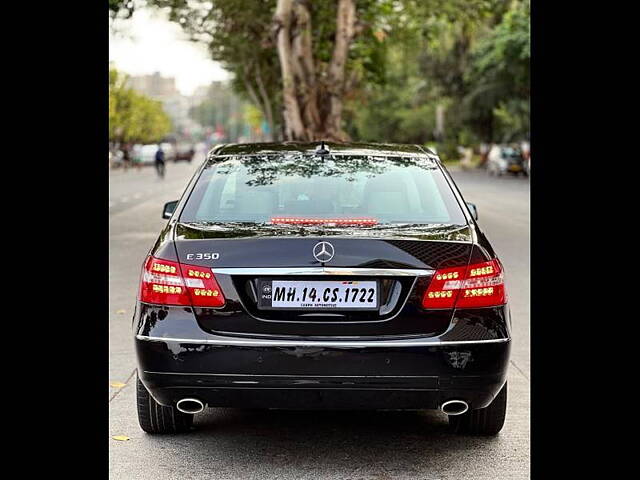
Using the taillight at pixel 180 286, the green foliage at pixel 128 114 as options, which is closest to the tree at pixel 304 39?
the taillight at pixel 180 286

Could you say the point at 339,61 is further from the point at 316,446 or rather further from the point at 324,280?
the point at 324,280

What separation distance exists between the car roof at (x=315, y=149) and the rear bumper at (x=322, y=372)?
61.3 inches

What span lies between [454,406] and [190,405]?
44.3 inches

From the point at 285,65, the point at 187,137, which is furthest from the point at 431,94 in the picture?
the point at 187,137

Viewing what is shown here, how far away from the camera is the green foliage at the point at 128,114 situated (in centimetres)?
9369

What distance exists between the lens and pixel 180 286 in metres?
4.94

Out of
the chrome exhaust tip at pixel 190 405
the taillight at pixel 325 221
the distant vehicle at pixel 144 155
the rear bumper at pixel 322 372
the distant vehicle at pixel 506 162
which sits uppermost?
the taillight at pixel 325 221

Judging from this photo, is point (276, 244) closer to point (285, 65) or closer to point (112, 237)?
point (112, 237)

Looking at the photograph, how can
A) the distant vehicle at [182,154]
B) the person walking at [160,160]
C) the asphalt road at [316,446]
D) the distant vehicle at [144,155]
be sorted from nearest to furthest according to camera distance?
1. the asphalt road at [316,446]
2. the person walking at [160,160]
3. the distant vehicle at [144,155]
4. the distant vehicle at [182,154]

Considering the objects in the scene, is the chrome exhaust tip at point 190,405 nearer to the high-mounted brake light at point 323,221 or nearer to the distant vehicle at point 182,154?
the high-mounted brake light at point 323,221
